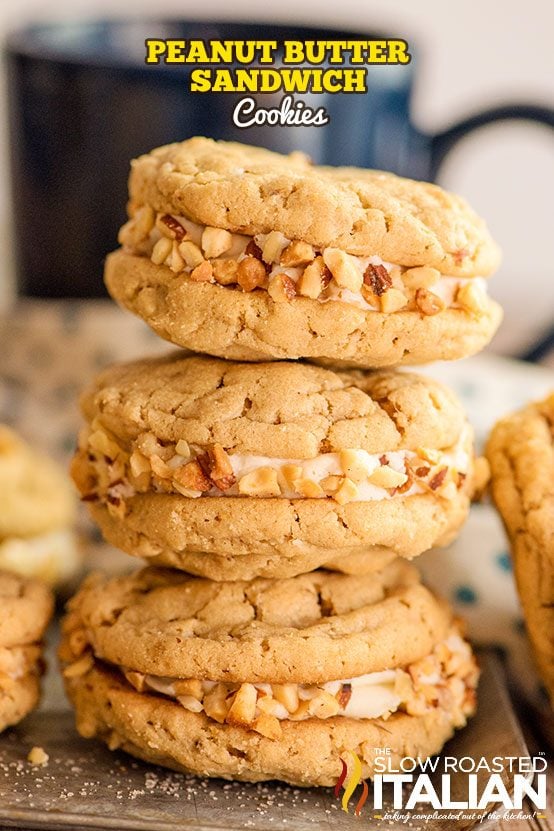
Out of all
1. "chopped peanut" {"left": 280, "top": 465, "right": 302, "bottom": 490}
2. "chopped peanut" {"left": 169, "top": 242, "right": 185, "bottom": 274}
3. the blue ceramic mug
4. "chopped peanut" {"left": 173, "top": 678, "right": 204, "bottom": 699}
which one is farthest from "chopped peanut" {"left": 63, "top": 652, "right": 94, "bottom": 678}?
the blue ceramic mug

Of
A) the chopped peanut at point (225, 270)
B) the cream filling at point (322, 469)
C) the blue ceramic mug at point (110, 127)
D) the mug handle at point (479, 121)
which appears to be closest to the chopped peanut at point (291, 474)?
the cream filling at point (322, 469)

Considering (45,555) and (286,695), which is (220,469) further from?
(45,555)

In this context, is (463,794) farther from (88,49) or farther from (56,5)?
(56,5)

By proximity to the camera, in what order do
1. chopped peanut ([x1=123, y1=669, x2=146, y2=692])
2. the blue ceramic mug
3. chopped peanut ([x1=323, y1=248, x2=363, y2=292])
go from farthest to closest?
the blue ceramic mug < chopped peanut ([x1=123, y1=669, x2=146, y2=692]) < chopped peanut ([x1=323, y1=248, x2=363, y2=292])

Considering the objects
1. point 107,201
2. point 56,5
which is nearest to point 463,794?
point 107,201

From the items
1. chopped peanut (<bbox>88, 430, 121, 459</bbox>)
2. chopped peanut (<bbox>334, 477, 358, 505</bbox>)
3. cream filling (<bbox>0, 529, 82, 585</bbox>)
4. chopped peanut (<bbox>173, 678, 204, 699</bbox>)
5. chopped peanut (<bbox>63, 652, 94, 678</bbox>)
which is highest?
chopped peanut (<bbox>334, 477, 358, 505</bbox>)

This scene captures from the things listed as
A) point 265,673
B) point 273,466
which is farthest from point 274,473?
point 265,673

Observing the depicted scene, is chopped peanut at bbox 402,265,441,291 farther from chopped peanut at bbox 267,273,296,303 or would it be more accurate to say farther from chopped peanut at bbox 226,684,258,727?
chopped peanut at bbox 226,684,258,727
